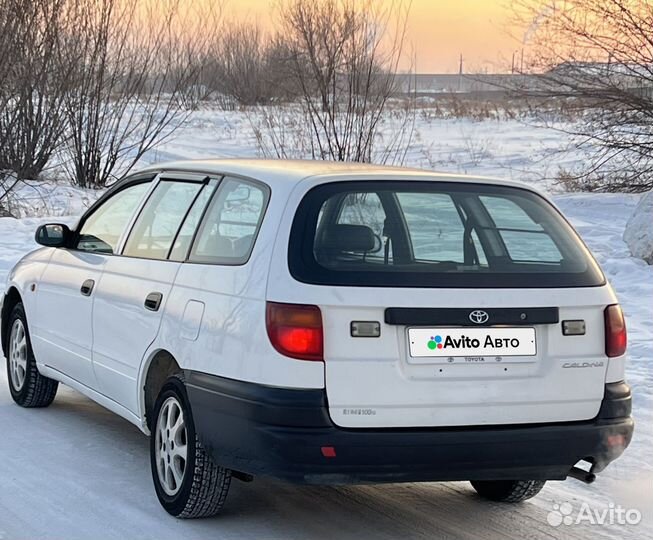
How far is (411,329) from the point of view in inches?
169

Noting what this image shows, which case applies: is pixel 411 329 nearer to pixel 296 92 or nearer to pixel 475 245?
pixel 475 245

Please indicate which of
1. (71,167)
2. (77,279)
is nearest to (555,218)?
(77,279)

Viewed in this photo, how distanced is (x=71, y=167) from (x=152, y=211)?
17.0m

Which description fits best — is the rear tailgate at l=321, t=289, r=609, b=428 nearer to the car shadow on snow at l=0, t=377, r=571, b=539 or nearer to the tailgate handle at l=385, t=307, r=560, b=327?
the tailgate handle at l=385, t=307, r=560, b=327

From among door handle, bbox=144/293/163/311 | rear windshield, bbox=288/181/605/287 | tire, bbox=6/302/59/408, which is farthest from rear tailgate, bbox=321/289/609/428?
tire, bbox=6/302/59/408

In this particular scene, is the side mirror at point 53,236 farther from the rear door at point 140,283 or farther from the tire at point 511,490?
the tire at point 511,490

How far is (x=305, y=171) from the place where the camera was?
478 cm

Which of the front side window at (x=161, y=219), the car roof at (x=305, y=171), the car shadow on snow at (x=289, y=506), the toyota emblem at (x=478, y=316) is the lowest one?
the car shadow on snow at (x=289, y=506)

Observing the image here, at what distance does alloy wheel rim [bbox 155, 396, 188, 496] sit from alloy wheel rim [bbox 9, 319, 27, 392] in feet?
7.26

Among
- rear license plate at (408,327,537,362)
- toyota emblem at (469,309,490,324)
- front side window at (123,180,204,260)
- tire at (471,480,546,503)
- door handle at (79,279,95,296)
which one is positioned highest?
front side window at (123,180,204,260)

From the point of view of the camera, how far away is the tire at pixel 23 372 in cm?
689

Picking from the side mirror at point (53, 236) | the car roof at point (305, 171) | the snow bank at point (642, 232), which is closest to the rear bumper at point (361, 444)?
the car roof at point (305, 171)

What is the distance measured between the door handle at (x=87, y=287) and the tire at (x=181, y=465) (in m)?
1.10

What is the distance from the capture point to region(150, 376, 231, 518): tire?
4.71m
